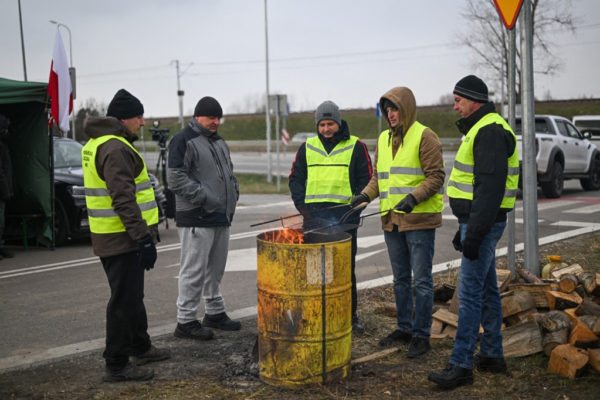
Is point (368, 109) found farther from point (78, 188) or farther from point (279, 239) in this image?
point (279, 239)

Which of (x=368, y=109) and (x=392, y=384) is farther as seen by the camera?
(x=368, y=109)

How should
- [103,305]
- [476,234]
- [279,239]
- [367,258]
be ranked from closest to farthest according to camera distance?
1. [476,234]
2. [279,239]
3. [103,305]
4. [367,258]

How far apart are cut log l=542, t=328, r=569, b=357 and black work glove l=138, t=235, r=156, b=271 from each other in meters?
2.92

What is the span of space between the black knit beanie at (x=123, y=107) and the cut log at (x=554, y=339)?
344 centimetres

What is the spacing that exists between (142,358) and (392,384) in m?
1.91

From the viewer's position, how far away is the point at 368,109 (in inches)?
3098

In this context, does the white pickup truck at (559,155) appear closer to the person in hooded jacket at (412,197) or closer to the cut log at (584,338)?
the person in hooded jacket at (412,197)

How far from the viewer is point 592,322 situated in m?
4.73

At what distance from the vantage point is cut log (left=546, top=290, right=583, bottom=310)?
550 cm

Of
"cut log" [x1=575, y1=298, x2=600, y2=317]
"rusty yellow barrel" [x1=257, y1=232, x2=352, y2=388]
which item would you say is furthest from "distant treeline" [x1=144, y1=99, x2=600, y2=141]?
"rusty yellow barrel" [x1=257, y1=232, x2=352, y2=388]

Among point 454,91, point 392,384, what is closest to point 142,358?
point 392,384

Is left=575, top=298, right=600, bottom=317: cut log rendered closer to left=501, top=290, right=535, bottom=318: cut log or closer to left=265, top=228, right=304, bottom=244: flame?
left=501, top=290, right=535, bottom=318: cut log

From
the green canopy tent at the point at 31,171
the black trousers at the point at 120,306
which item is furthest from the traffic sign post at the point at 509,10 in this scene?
the green canopy tent at the point at 31,171

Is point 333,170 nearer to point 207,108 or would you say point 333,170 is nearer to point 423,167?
point 423,167
